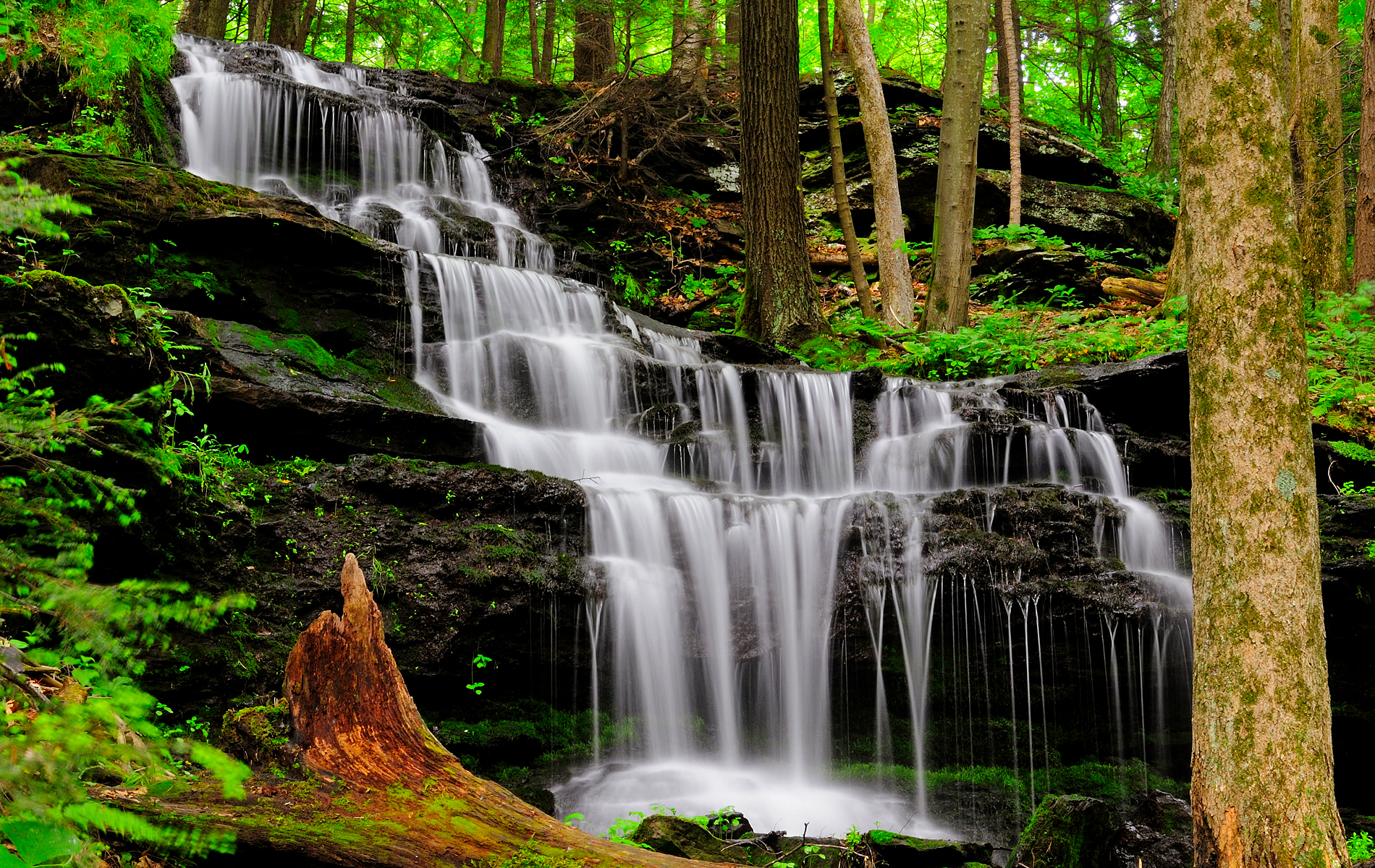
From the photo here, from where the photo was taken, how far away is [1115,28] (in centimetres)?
2297

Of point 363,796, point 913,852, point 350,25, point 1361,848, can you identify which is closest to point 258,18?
point 350,25

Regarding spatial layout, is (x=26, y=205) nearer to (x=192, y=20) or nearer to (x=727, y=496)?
(x=727, y=496)

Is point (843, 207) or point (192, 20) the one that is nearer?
point (843, 207)

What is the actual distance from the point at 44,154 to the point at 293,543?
4.19 metres

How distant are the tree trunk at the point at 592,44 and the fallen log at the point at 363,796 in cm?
1650

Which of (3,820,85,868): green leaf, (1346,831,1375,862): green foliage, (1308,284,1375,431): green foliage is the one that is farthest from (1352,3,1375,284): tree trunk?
(3,820,85,868): green leaf

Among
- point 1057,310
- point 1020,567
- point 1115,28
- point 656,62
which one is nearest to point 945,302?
point 1057,310

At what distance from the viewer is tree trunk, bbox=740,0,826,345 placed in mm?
11242

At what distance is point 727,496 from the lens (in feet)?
24.3

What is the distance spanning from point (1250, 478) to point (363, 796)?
3573 millimetres

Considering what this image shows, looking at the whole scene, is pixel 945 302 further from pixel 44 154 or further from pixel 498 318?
pixel 44 154

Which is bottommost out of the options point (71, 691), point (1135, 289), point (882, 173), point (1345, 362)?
point (71, 691)

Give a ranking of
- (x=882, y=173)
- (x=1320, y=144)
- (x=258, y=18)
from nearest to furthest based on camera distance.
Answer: (x=1320, y=144) → (x=882, y=173) → (x=258, y=18)

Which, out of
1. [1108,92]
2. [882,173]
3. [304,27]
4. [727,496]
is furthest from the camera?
[1108,92]
